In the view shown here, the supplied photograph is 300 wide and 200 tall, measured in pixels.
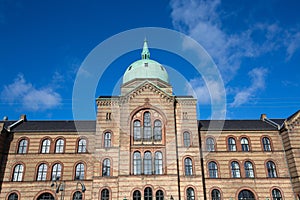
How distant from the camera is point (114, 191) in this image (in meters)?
30.5

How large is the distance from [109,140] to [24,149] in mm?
12016

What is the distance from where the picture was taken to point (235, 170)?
3422 centimetres

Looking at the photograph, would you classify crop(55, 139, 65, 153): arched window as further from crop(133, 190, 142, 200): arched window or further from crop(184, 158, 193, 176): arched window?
crop(184, 158, 193, 176): arched window

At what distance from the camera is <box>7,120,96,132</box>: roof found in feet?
120

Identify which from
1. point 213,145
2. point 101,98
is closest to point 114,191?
point 101,98

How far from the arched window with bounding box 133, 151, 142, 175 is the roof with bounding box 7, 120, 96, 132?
8364 mm

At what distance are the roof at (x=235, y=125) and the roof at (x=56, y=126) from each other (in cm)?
1673

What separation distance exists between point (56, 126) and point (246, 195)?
92.3ft

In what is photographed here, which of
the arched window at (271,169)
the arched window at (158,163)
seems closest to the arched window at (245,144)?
the arched window at (271,169)

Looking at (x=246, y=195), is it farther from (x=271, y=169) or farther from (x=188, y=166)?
(x=188, y=166)

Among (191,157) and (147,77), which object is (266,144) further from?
(147,77)

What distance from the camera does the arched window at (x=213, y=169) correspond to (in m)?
33.9

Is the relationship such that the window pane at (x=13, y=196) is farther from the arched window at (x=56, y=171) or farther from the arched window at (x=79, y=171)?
the arched window at (x=79, y=171)

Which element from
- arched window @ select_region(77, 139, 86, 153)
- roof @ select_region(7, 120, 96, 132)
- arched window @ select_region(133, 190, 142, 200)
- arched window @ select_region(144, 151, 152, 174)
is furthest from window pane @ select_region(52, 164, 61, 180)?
arched window @ select_region(144, 151, 152, 174)
